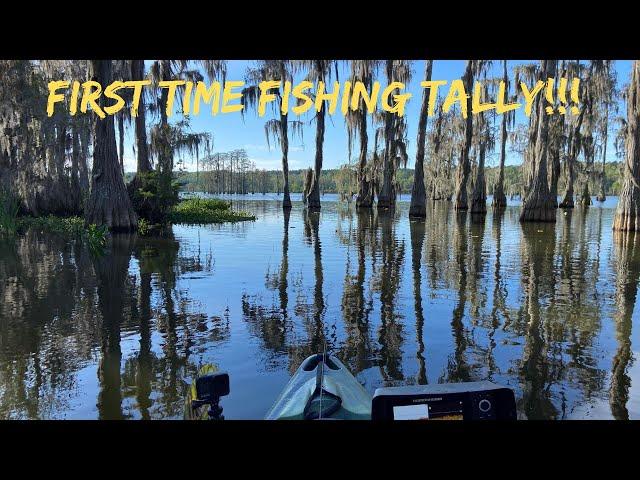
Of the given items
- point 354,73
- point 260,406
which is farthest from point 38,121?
point 260,406

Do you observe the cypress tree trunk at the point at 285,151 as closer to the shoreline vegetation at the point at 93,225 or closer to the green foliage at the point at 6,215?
the shoreline vegetation at the point at 93,225

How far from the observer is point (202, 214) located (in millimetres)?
28859

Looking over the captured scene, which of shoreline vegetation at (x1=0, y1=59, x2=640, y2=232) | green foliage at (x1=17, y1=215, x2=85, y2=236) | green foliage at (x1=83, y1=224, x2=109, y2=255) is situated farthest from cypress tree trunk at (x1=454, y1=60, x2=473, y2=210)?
green foliage at (x1=83, y1=224, x2=109, y2=255)

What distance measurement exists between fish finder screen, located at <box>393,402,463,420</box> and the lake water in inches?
95.6

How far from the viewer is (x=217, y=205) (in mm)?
33312

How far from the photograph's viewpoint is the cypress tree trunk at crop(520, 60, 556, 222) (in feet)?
87.9

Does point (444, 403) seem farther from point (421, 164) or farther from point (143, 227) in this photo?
point (421, 164)

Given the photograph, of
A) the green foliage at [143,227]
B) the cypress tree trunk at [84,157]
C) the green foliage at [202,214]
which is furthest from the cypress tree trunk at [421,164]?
the cypress tree trunk at [84,157]

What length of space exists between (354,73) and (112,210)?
2283 centimetres

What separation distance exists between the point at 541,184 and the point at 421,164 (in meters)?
7.56

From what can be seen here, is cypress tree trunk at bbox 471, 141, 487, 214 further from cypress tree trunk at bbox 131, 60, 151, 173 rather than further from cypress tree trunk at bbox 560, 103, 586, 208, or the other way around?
cypress tree trunk at bbox 131, 60, 151, 173

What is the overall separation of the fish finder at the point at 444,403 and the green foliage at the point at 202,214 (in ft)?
83.8

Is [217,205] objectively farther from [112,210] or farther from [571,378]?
[571,378]

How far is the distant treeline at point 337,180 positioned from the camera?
4831 centimetres
